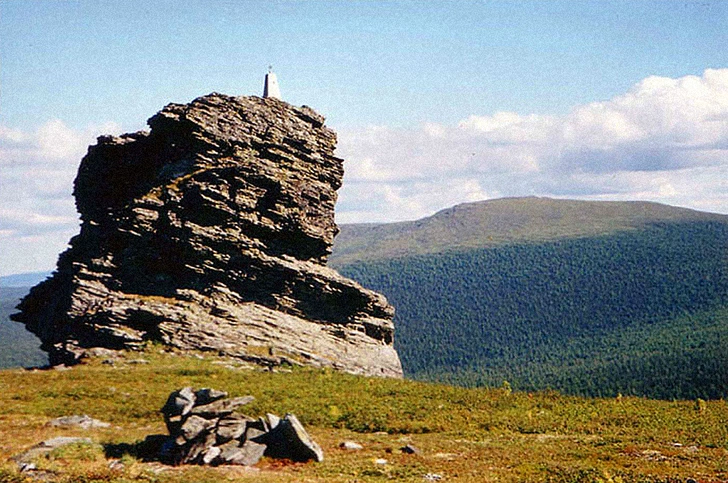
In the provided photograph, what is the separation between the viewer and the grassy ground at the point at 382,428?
63.6 feet

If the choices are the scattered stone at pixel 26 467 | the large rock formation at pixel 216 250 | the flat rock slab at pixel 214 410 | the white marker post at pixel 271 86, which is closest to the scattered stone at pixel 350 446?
the flat rock slab at pixel 214 410

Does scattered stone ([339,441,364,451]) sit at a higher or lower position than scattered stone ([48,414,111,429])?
lower

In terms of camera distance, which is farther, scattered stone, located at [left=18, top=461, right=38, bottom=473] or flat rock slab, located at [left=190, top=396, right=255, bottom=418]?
flat rock slab, located at [left=190, top=396, right=255, bottom=418]

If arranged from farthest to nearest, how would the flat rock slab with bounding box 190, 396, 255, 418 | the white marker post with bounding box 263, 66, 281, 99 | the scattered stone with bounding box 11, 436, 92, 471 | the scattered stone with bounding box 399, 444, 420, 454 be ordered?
the white marker post with bounding box 263, 66, 281, 99 < the scattered stone with bounding box 399, 444, 420, 454 < the flat rock slab with bounding box 190, 396, 255, 418 < the scattered stone with bounding box 11, 436, 92, 471

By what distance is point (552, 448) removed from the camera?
23844 mm

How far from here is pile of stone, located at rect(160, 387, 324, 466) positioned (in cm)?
2062

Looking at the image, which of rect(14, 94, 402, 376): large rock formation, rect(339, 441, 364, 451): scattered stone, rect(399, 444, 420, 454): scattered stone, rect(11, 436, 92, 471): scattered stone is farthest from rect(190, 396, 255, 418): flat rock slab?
rect(14, 94, 402, 376): large rock formation

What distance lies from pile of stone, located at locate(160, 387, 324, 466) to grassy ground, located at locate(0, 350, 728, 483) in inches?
28.1

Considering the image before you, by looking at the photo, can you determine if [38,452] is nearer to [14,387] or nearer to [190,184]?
[14,387]

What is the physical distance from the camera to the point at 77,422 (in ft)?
86.5

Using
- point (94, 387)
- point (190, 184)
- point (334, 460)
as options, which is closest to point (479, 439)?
point (334, 460)

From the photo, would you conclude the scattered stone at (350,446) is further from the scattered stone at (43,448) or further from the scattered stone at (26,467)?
the scattered stone at (26,467)

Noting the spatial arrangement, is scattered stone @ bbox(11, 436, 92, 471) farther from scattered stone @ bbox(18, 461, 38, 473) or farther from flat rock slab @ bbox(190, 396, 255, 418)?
flat rock slab @ bbox(190, 396, 255, 418)

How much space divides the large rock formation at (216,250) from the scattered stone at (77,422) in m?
17.5
